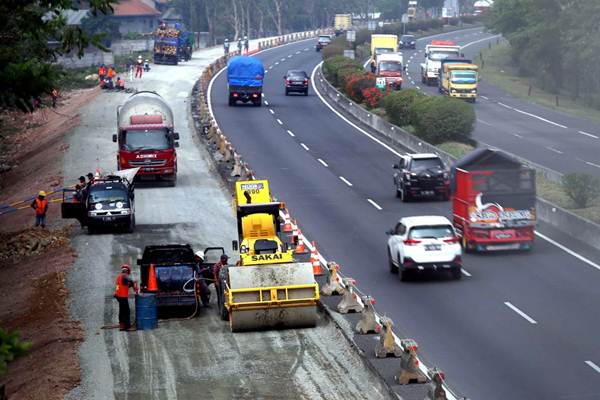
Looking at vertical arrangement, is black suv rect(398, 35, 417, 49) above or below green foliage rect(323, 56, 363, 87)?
below

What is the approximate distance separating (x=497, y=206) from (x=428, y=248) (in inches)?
172

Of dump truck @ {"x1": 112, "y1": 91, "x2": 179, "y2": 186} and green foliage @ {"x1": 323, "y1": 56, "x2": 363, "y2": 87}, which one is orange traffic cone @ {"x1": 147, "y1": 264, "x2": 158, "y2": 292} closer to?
dump truck @ {"x1": 112, "y1": 91, "x2": 179, "y2": 186}

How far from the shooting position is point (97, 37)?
67.5ft

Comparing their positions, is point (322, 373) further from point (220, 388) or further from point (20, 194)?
point (20, 194)

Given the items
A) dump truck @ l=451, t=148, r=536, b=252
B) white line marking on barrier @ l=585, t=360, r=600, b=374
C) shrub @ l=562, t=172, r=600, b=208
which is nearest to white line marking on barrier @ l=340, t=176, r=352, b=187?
shrub @ l=562, t=172, r=600, b=208

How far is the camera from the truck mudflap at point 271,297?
2511 cm

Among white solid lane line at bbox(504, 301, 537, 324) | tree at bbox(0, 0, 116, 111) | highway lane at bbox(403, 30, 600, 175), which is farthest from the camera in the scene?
highway lane at bbox(403, 30, 600, 175)

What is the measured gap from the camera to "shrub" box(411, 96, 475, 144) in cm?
5722

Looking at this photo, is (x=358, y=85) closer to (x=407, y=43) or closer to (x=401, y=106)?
(x=401, y=106)

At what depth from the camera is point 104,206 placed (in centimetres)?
3809

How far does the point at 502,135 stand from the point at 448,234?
116ft

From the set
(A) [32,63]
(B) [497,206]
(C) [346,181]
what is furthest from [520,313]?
(C) [346,181]

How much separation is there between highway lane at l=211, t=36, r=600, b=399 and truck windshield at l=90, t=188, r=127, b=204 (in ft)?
20.7

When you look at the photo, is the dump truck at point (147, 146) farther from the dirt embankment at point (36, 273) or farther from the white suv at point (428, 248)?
the white suv at point (428, 248)
